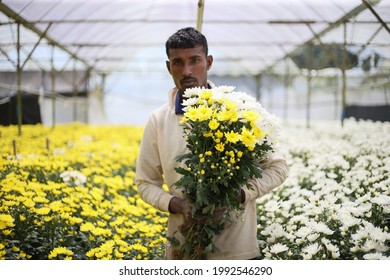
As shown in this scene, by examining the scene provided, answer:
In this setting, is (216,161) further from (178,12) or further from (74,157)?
(178,12)

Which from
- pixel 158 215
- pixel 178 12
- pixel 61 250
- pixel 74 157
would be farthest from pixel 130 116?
pixel 61 250

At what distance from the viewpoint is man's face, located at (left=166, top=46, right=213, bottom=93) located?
1450 millimetres

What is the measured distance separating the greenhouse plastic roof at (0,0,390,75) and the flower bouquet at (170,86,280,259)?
6.63 ft

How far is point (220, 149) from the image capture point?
128cm

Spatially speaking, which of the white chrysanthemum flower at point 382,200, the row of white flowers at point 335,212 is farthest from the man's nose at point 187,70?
the white chrysanthemum flower at point 382,200

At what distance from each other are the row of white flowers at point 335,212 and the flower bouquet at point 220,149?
0.46 metres

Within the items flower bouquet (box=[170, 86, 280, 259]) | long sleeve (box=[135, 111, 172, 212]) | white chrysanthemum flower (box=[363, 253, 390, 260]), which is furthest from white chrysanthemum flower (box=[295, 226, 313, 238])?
long sleeve (box=[135, 111, 172, 212])

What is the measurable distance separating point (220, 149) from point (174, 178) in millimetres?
278

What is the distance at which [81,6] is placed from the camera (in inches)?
222

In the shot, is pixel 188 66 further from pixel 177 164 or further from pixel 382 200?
pixel 382 200

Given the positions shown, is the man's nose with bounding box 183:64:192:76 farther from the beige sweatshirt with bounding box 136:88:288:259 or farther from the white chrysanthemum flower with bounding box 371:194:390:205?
the white chrysanthemum flower with bounding box 371:194:390:205

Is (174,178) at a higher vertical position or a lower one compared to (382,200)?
higher

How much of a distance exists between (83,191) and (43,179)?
1.48 ft

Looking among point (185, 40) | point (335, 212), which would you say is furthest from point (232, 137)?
point (335, 212)
